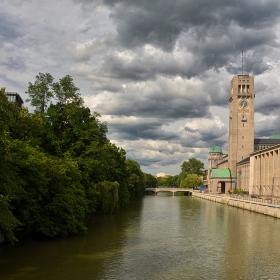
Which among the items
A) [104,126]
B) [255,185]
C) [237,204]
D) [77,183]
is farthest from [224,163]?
[77,183]

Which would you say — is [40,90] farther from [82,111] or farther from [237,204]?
[237,204]

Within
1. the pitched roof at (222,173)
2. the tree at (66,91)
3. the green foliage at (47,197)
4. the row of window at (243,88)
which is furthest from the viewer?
the row of window at (243,88)

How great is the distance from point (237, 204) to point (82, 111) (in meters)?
49.6

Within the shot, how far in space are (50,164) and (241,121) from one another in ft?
397

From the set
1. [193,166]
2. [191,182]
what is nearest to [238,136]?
[191,182]

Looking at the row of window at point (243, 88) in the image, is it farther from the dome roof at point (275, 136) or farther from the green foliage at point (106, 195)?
the green foliage at point (106, 195)

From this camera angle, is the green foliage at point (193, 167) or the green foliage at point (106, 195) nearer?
the green foliage at point (106, 195)

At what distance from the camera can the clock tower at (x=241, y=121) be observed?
143 m

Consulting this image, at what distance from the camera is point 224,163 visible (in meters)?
186

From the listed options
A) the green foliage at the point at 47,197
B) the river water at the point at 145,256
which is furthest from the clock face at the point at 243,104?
the green foliage at the point at 47,197

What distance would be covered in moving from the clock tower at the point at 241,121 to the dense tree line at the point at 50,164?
102 metres

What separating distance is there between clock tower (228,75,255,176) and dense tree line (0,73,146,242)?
102077 millimetres

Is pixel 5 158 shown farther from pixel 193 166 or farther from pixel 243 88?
pixel 193 166

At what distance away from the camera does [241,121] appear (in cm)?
14338
